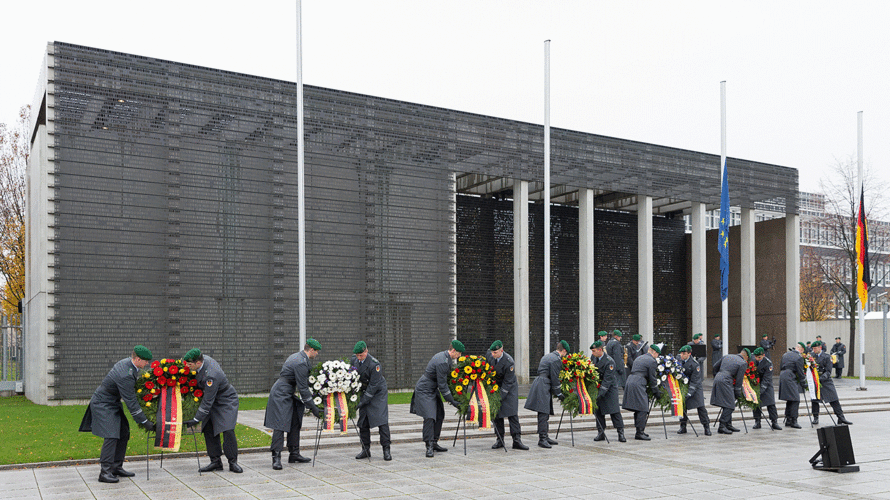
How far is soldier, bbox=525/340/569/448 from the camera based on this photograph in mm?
13625

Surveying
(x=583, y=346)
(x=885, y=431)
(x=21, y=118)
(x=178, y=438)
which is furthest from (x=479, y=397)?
(x=21, y=118)

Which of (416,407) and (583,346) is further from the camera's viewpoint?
(583,346)

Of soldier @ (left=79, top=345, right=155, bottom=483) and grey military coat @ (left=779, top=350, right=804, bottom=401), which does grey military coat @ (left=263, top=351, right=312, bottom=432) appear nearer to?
soldier @ (left=79, top=345, right=155, bottom=483)

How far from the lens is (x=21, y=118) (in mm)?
33844

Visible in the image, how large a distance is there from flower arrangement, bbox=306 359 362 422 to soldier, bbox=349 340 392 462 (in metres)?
0.18

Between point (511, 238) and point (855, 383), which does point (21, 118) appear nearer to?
point (511, 238)

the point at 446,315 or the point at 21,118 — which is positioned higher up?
the point at 21,118

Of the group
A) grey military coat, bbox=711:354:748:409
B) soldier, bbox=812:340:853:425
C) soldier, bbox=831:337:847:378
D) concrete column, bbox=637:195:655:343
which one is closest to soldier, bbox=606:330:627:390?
grey military coat, bbox=711:354:748:409

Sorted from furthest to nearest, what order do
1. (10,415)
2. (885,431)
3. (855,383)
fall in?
(855,383)
(10,415)
(885,431)

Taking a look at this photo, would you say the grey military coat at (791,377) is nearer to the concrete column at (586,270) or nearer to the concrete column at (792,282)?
the concrete column at (586,270)

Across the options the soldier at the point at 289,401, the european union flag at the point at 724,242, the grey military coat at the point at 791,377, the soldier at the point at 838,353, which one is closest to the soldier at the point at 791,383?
the grey military coat at the point at 791,377

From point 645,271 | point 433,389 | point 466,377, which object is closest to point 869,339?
point 645,271

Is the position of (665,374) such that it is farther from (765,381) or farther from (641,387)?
→ (765,381)

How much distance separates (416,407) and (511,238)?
1861cm
